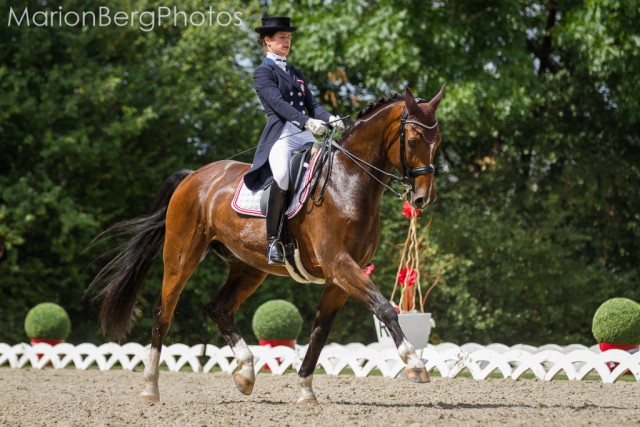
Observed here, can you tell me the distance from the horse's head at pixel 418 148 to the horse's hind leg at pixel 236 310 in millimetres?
1982

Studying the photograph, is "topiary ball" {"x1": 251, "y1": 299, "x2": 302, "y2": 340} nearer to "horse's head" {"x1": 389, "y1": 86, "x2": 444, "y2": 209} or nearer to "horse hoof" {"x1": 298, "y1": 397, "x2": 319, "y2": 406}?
"horse hoof" {"x1": 298, "y1": 397, "x2": 319, "y2": 406}

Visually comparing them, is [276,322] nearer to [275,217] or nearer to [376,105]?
[275,217]

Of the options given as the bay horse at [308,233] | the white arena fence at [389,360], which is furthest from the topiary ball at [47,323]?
the bay horse at [308,233]

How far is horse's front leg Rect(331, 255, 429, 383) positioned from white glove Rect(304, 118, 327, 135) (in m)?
0.99

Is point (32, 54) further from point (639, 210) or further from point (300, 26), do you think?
point (639, 210)

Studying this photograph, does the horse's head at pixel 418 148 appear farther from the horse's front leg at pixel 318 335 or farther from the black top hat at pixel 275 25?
the black top hat at pixel 275 25

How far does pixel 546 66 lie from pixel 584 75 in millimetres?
1094

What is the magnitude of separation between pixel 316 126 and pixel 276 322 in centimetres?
575

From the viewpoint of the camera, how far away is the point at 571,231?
57.6 ft

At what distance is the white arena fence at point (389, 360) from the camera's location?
923 centimetres

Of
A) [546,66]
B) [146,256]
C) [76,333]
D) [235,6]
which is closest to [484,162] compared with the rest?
[546,66]

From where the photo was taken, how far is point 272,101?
670 cm

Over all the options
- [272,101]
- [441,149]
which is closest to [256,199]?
[272,101]

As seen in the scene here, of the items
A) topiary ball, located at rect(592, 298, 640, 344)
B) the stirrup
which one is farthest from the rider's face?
topiary ball, located at rect(592, 298, 640, 344)
